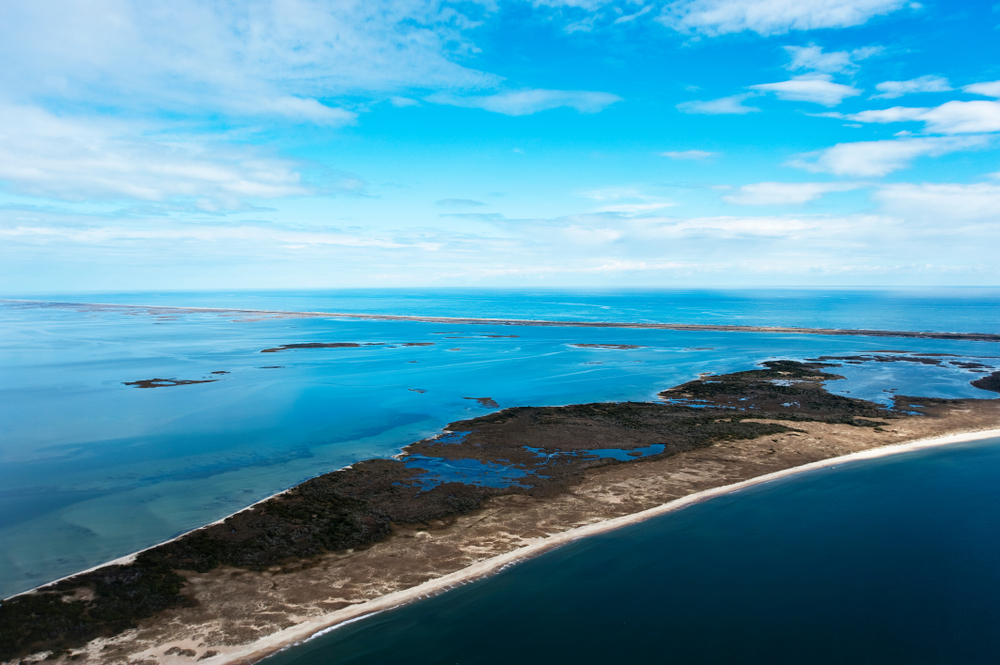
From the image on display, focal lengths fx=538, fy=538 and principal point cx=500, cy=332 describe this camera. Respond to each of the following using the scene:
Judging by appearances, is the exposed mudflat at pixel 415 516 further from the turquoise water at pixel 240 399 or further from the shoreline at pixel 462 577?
the turquoise water at pixel 240 399

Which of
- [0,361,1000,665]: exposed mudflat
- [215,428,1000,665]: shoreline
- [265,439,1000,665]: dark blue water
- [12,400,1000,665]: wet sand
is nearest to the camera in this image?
[215,428,1000,665]: shoreline

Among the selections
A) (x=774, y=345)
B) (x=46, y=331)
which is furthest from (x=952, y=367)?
(x=46, y=331)

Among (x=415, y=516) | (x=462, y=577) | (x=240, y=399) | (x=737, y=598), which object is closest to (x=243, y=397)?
(x=240, y=399)

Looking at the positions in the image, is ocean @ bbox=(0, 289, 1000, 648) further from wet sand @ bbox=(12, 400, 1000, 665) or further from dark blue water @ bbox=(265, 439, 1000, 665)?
dark blue water @ bbox=(265, 439, 1000, 665)

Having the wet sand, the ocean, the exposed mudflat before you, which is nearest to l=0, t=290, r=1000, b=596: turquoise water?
the ocean

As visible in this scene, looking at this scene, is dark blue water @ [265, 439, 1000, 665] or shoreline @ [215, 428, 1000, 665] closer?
shoreline @ [215, 428, 1000, 665]

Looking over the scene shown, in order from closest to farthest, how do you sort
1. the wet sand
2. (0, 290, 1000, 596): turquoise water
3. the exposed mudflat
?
1. the wet sand
2. the exposed mudflat
3. (0, 290, 1000, 596): turquoise water
